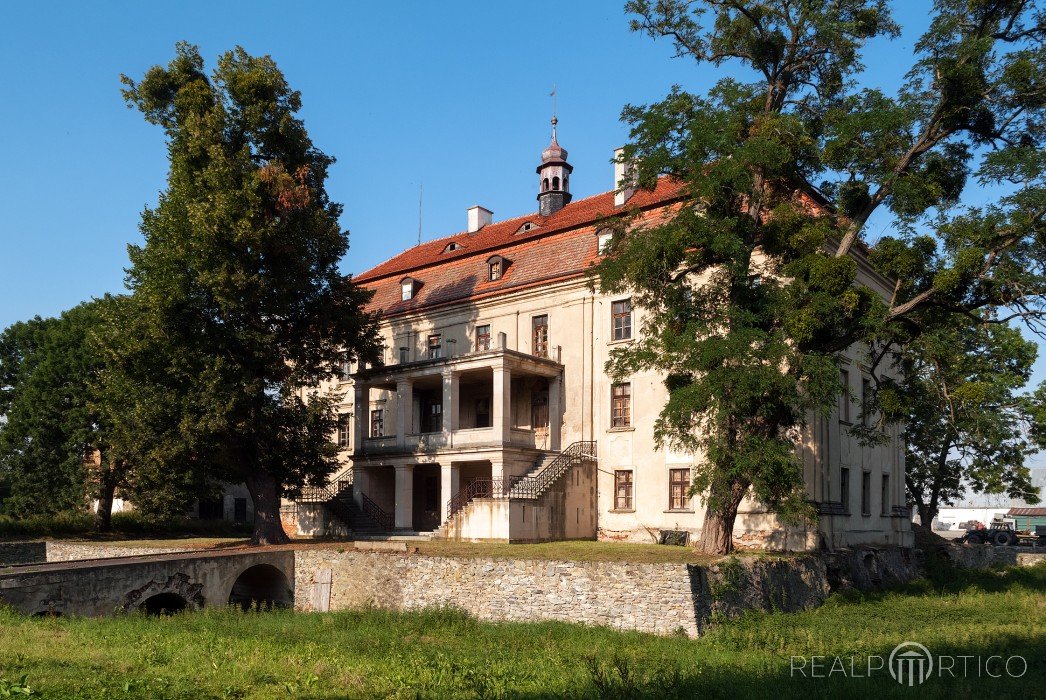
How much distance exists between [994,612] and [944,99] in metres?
12.7

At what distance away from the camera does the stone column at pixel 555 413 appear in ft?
100.0

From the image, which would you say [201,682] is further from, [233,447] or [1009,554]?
[1009,554]

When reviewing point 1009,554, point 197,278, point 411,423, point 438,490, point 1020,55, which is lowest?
point 1009,554

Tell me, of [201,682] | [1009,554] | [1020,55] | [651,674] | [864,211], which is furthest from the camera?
[1009,554]

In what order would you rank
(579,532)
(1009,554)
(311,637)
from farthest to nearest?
(1009,554) → (579,532) → (311,637)

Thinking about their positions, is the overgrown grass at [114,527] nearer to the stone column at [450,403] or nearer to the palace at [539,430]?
the palace at [539,430]

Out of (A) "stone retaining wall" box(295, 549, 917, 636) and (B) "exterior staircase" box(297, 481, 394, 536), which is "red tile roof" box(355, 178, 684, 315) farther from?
(A) "stone retaining wall" box(295, 549, 917, 636)

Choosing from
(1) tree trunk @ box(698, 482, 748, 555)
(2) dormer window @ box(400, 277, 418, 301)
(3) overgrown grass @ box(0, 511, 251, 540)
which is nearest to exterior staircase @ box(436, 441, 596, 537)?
(1) tree trunk @ box(698, 482, 748, 555)

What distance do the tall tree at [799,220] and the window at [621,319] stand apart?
21.4ft

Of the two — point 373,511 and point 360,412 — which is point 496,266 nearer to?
point 360,412

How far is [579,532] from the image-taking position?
93.1ft

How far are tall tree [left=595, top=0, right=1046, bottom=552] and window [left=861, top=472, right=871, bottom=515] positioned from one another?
914 centimetres

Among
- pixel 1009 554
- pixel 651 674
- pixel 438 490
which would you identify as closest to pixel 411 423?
pixel 438 490

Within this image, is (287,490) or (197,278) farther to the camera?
(287,490)
